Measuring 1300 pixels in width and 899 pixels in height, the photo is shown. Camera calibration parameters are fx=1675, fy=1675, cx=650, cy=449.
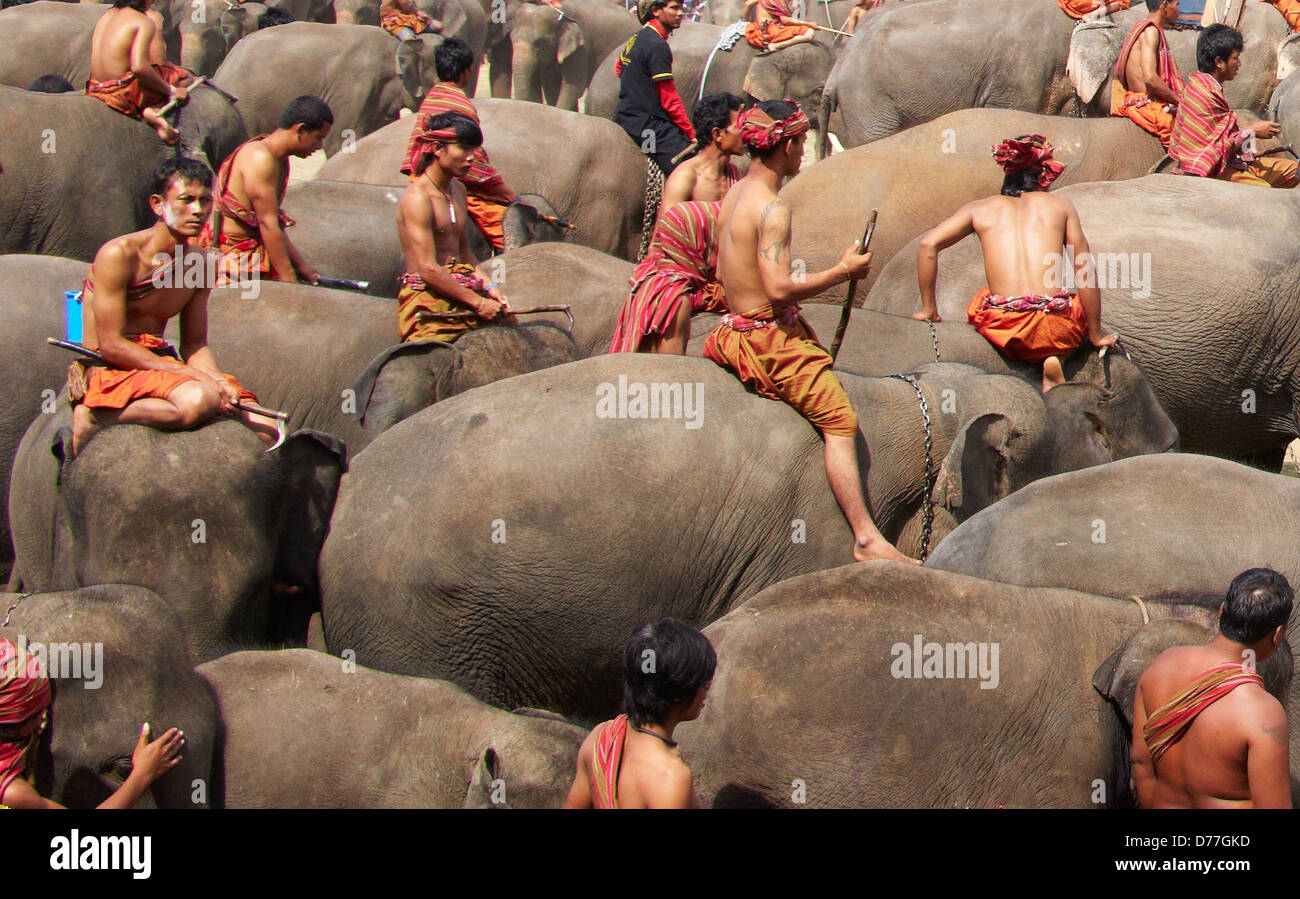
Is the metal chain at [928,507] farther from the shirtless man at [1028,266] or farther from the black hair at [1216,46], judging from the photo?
the black hair at [1216,46]

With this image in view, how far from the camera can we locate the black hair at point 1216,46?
7.98 m

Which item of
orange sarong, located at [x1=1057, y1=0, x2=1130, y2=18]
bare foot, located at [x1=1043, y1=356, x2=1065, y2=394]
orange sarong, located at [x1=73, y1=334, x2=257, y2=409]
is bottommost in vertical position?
bare foot, located at [x1=1043, y1=356, x2=1065, y2=394]

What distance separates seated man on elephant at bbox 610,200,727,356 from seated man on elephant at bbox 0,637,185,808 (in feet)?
7.39

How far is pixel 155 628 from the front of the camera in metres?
3.98

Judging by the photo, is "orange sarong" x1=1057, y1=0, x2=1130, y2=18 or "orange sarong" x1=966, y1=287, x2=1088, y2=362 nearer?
"orange sarong" x1=966, y1=287, x2=1088, y2=362

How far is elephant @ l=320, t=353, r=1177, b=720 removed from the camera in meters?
4.57

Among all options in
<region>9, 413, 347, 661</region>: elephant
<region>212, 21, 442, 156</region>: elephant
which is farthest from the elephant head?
<region>9, 413, 347, 661</region>: elephant

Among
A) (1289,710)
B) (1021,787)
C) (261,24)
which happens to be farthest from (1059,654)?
(261,24)

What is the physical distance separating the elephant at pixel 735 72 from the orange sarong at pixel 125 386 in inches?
318

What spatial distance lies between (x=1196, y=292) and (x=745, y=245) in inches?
103

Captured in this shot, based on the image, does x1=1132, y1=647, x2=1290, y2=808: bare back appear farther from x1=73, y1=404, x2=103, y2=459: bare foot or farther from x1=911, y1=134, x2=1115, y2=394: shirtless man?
x1=73, y1=404, x2=103, y2=459: bare foot

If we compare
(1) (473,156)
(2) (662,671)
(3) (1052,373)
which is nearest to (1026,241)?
(3) (1052,373)

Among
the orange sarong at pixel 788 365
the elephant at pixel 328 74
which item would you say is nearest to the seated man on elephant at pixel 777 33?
the elephant at pixel 328 74
